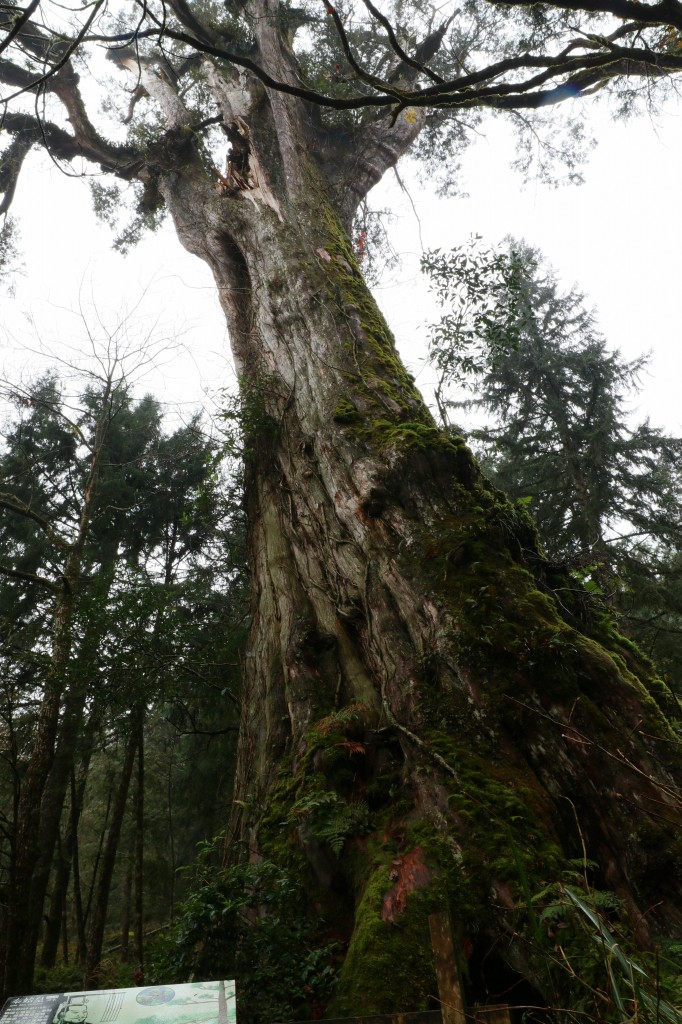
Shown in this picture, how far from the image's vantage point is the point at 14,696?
5855 mm

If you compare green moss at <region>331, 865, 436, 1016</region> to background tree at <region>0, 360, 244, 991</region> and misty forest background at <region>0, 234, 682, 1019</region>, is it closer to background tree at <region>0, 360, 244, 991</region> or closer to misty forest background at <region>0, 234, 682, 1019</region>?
misty forest background at <region>0, 234, 682, 1019</region>

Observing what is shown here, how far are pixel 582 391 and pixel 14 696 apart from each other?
1132 cm

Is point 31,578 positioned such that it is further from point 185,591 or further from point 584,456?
point 584,456

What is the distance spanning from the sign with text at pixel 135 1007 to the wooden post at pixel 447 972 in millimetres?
576

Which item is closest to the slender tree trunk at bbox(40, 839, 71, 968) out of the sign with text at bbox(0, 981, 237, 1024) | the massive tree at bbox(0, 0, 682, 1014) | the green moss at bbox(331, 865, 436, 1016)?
the massive tree at bbox(0, 0, 682, 1014)

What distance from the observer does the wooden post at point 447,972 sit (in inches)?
63.3

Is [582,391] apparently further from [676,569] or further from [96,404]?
[96,404]

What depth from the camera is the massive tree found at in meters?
2.62

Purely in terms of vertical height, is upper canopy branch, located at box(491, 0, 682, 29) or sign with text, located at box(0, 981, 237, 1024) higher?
upper canopy branch, located at box(491, 0, 682, 29)

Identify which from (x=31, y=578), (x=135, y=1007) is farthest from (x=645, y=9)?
(x=31, y=578)

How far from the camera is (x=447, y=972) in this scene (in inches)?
65.0

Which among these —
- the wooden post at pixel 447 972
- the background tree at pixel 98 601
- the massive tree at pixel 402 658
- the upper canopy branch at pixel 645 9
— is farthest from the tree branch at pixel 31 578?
the upper canopy branch at pixel 645 9

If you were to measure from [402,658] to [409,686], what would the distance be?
0.19 metres

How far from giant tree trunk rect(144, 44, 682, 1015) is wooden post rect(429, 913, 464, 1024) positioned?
28 centimetres
